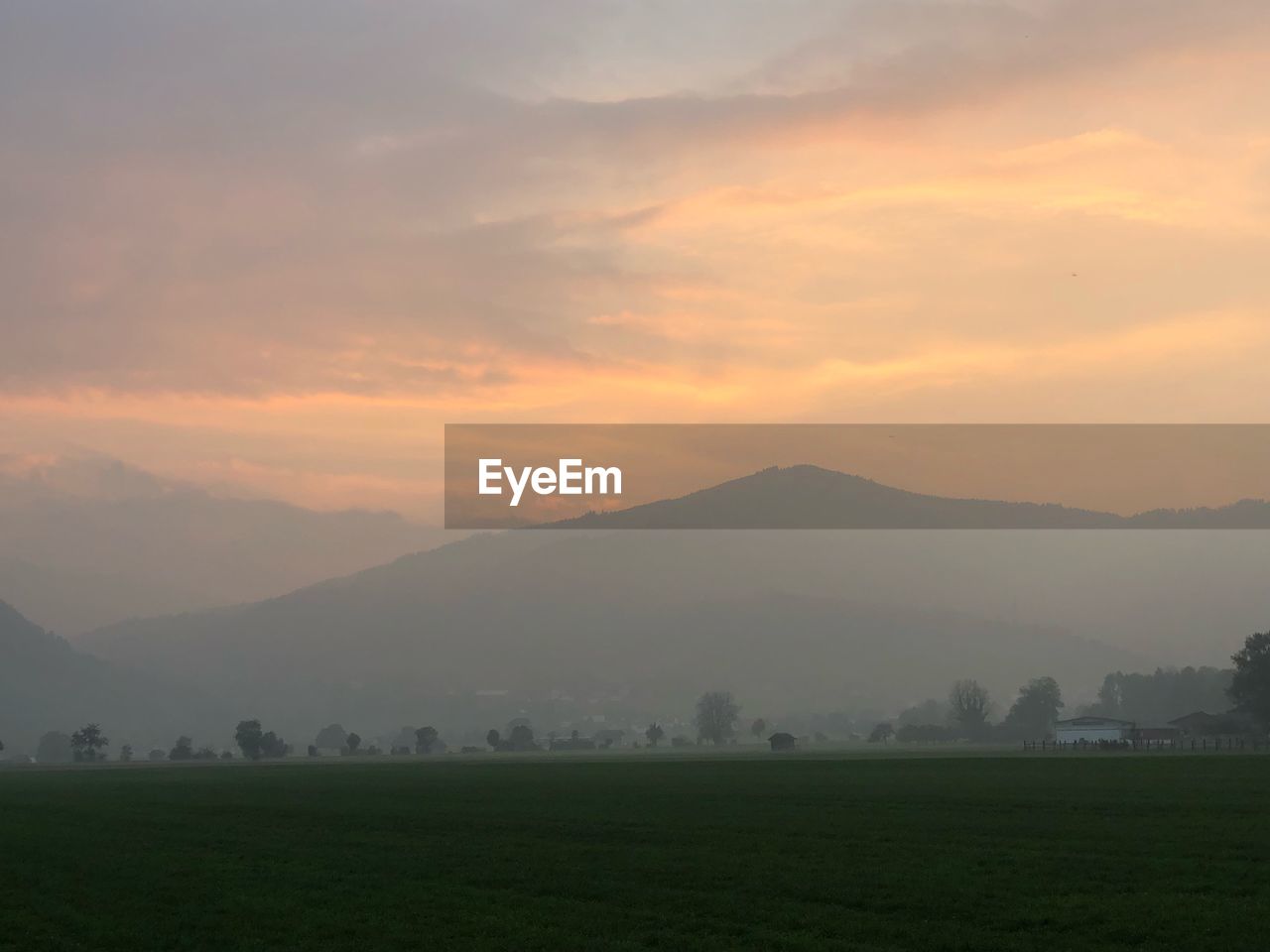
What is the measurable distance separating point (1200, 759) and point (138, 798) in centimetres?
7268

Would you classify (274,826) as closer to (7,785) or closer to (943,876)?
(943,876)

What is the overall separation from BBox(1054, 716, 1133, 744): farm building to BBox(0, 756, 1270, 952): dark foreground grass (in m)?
119

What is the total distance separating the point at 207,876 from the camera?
143 feet

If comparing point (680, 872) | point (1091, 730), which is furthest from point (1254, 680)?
point (680, 872)

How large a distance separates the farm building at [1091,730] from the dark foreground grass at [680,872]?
391 ft

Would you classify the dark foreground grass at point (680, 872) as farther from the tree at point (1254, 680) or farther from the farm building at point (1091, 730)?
the farm building at point (1091, 730)

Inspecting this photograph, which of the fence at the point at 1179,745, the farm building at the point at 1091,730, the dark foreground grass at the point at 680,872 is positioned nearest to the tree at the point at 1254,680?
the fence at the point at 1179,745

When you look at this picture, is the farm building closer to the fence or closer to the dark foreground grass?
the fence

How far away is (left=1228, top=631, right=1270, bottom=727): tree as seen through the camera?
163 meters

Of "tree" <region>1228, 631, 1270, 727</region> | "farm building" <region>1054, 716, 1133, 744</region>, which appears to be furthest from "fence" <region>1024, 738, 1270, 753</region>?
"farm building" <region>1054, 716, 1133, 744</region>

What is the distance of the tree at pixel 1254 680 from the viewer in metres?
163

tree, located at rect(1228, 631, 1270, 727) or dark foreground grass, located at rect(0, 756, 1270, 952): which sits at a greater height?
tree, located at rect(1228, 631, 1270, 727)

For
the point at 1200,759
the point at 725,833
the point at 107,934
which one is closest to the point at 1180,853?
the point at 725,833

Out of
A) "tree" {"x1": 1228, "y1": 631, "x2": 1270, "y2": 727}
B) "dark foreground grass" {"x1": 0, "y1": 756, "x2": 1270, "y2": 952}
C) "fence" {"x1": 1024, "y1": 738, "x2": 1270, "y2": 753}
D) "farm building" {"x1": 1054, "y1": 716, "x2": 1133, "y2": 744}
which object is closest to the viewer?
"dark foreground grass" {"x1": 0, "y1": 756, "x2": 1270, "y2": 952}
